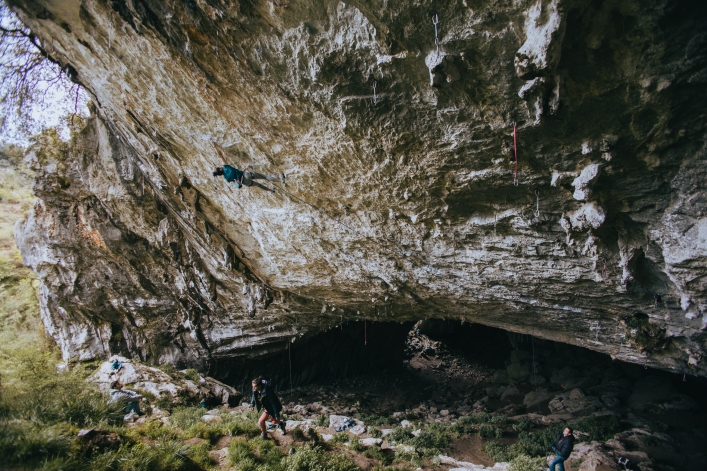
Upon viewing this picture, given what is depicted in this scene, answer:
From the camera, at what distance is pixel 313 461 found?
7391 mm

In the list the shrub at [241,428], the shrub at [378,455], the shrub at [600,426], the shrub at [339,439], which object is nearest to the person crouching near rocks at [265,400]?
the shrub at [241,428]

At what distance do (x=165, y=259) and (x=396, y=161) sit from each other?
11.2m

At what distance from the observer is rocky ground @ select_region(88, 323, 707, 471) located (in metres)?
9.13

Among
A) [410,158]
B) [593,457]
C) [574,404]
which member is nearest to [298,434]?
[410,158]

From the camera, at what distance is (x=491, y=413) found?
591 inches

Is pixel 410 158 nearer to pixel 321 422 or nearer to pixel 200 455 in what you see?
pixel 200 455

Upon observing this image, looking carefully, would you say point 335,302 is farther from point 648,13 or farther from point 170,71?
point 648,13

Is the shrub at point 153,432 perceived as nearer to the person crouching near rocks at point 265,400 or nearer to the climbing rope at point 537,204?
the person crouching near rocks at point 265,400

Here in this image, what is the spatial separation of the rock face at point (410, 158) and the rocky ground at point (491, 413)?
351 centimetres

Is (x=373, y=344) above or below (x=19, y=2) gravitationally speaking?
below

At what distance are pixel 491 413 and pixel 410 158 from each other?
12.7m

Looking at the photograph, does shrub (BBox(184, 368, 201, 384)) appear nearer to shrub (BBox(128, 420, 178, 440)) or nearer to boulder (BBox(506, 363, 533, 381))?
shrub (BBox(128, 420, 178, 440))

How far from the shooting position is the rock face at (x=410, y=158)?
5066 mm

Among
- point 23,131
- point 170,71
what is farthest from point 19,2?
point 23,131
